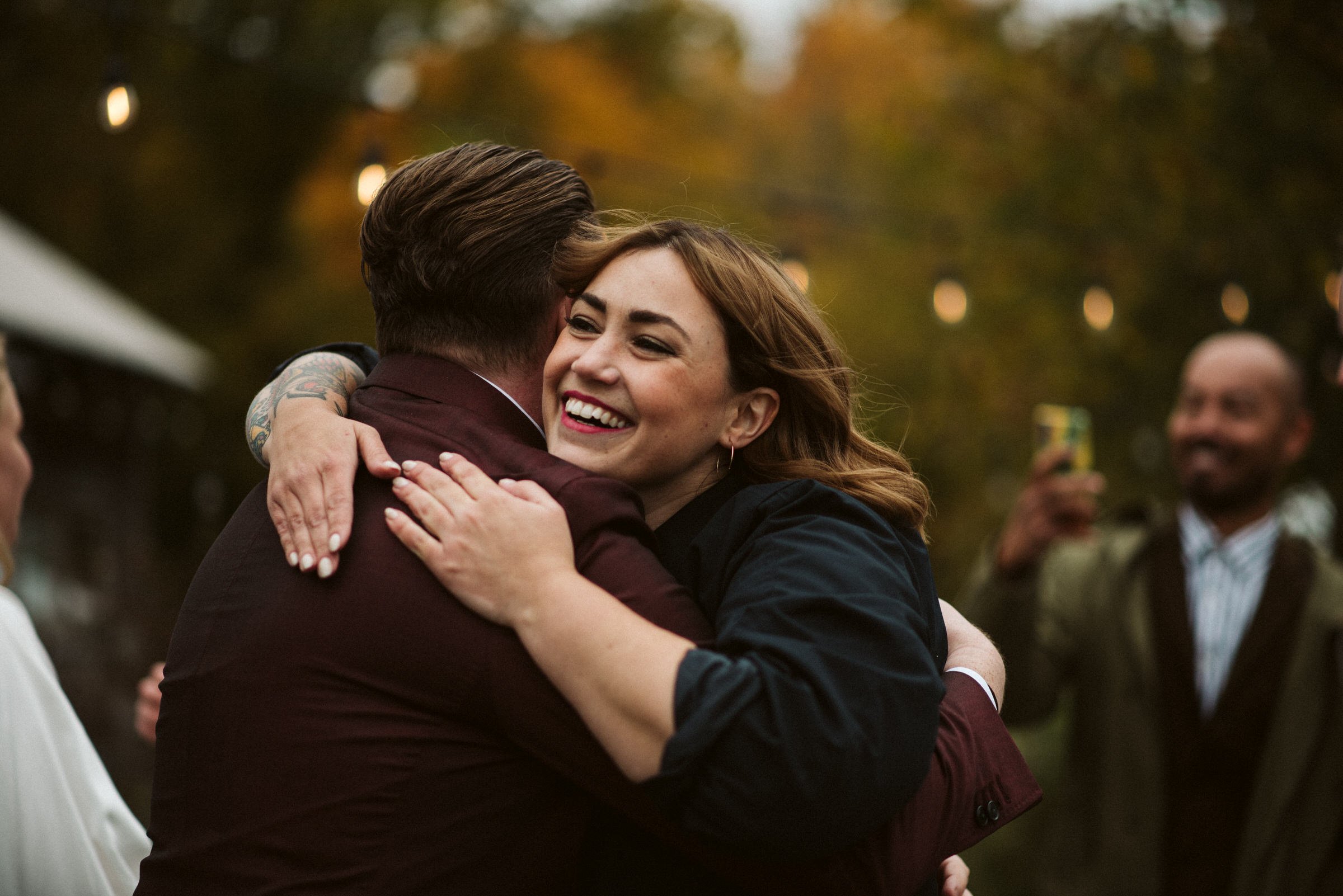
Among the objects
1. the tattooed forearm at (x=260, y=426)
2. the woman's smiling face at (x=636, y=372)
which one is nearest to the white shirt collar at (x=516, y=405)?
the woman's smiling face at (x=636, y=372)

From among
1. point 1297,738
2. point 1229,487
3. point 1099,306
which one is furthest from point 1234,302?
point 1297,738

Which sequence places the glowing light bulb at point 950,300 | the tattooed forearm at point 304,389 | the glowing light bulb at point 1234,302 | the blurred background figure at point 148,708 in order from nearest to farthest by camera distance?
the tattooed forearm at point 304,389 < the blurred background figure at point 148,708 < the glowing light bulb at point 1234,302 < the glowing light bulb at point 950,300

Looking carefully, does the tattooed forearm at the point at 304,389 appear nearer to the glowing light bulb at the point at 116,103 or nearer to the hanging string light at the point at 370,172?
the hanging string light at the point at 370,172

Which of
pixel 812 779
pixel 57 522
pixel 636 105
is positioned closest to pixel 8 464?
pixel 812 779

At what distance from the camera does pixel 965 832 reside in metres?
2.08

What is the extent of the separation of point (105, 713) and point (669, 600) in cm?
817

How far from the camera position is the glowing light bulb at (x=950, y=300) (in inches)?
278

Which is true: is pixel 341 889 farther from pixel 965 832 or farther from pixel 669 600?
pixel 965 832

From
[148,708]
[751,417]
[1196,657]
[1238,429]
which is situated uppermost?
[751,417]

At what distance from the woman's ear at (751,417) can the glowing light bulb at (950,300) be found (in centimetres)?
475

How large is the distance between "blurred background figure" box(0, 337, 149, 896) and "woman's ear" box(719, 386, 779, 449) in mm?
1456

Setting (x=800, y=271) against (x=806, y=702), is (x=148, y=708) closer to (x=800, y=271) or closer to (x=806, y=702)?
(x=806, y=702)

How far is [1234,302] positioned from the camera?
6543mm

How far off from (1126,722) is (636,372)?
310cm
